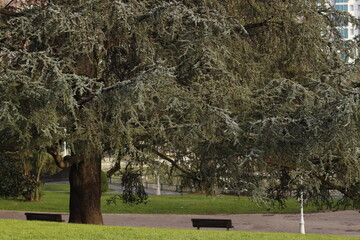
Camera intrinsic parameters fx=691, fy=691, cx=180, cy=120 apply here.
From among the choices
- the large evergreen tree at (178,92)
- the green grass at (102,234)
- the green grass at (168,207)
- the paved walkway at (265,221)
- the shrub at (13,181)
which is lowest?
the paved walkway at (265,221)

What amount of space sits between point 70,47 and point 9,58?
1.13 meters

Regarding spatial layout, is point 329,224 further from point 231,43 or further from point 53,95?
point 53,95

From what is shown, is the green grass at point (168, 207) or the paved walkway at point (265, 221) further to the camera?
the green grass at point (168, 207)

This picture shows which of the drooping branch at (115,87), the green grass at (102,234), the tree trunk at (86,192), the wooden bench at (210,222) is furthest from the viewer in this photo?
the wooden bench at (210,222)

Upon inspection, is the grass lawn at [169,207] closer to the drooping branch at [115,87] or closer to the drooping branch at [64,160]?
the drooping branch at [64,160]

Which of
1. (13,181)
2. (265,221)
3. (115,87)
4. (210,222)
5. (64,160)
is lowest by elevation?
(265,221)

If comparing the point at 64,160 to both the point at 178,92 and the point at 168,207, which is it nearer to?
the point at 178,92

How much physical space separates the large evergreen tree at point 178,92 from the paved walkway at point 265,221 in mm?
8349

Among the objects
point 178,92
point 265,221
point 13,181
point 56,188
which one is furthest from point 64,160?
point 56,188

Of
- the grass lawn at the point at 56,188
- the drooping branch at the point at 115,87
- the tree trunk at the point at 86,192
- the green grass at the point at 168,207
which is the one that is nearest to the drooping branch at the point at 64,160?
the tree trunk at the point at 86,192

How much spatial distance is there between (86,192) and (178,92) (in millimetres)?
4463

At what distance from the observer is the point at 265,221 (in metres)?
24.6

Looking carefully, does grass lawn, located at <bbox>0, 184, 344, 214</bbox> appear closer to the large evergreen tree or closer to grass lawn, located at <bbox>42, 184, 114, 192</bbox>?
grass lawn, located at <bbox>42, 184, 114, 192</bbox>

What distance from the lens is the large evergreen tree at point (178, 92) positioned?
38.1 ft
